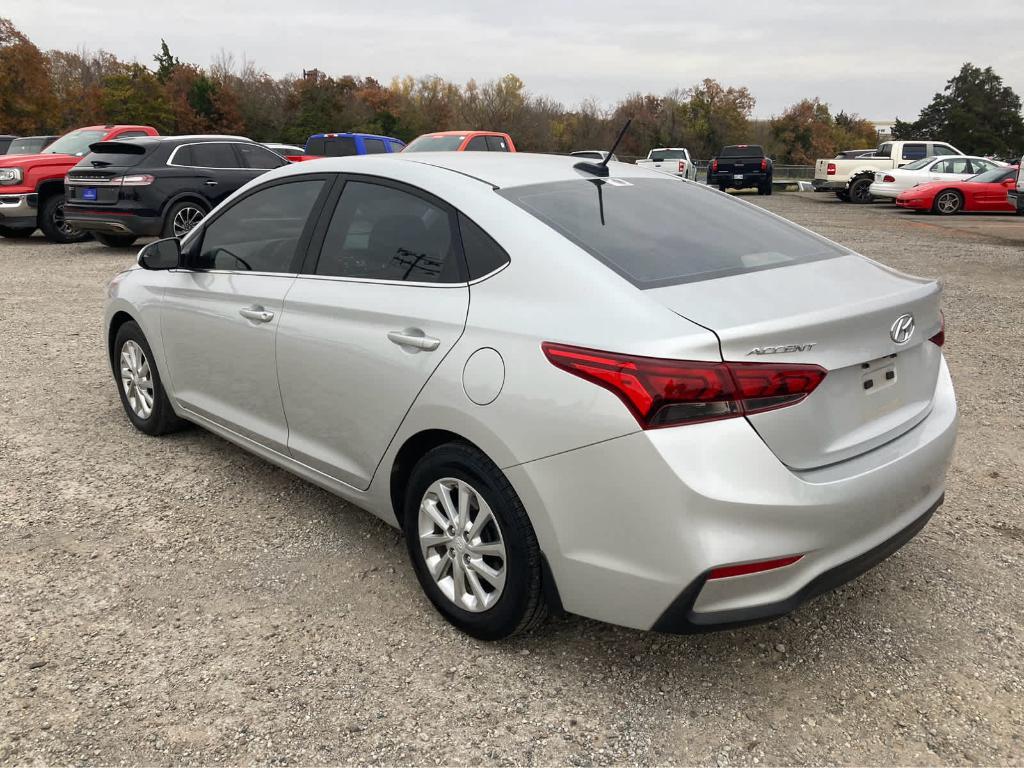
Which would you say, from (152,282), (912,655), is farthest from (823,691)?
(152,282)

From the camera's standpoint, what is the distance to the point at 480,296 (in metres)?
2.79

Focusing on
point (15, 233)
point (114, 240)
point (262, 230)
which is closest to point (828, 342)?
point (262, 230)

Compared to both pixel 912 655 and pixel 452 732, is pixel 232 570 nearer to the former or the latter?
pixel 452 732

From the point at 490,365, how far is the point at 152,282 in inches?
106

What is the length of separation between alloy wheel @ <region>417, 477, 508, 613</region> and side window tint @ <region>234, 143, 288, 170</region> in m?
11.2

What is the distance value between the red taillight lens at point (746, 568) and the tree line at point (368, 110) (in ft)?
174

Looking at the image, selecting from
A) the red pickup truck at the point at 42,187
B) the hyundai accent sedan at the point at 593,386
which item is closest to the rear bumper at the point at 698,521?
the hyundai accent sedan at the point at 593,386

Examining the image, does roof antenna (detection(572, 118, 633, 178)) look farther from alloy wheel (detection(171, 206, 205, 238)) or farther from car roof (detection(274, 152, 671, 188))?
alloy wheel (detection(171, 206, 205, 238))

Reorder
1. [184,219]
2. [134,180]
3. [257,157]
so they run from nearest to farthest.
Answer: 1. [134,180]
2. [184,219]
3. [257,157]

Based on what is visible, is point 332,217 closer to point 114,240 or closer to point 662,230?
point 662,230

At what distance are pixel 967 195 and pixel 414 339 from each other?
860 inches

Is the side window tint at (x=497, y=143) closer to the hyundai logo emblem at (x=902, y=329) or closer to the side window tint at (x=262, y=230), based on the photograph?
the side window tint at (x=262, y=230)

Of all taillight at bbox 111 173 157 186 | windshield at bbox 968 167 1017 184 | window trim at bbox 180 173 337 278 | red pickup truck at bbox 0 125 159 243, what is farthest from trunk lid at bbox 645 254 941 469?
windshield at bbox 968 167 1017 184

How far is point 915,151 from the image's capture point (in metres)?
26.0
